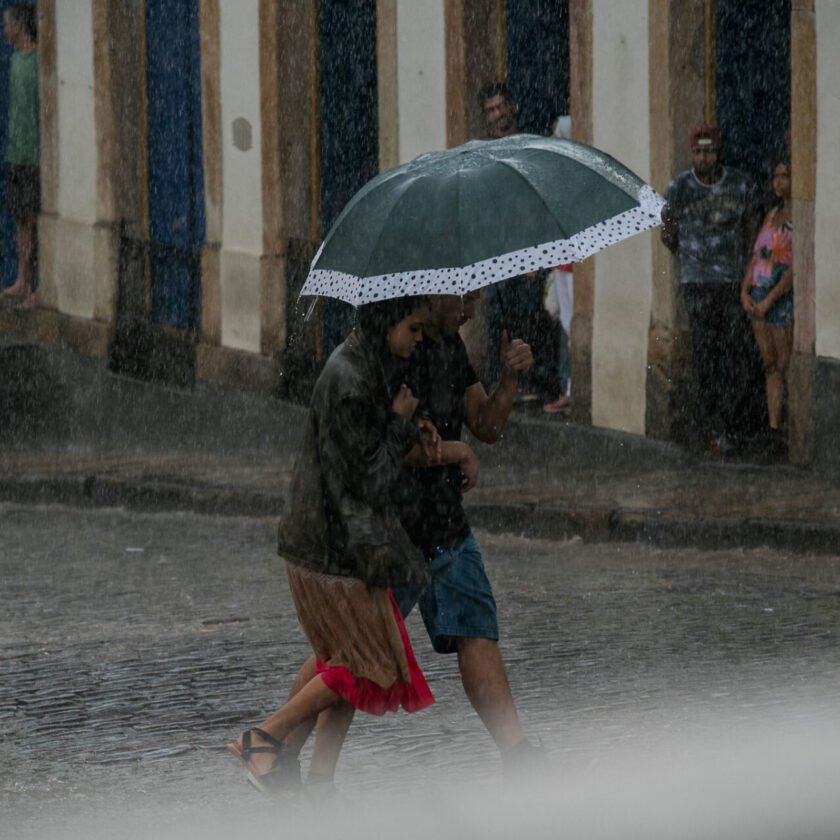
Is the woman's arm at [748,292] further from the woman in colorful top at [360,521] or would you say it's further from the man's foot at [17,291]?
the man's foot at [17,291]

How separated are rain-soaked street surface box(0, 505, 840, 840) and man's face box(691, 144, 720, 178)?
10.6ft

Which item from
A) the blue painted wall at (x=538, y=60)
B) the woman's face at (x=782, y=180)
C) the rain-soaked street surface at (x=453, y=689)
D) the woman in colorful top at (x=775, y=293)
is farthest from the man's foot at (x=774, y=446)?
the blue painted wall at (x=538, y=60)

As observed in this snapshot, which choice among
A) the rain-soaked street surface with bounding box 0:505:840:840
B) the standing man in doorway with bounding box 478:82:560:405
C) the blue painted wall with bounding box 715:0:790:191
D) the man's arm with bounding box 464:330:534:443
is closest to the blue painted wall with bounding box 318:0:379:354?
the standing man in doorway with bounding box 478:82:560:405

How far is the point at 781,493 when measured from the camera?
12.0m

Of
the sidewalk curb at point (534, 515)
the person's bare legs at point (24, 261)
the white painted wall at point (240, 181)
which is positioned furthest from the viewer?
the person's bare legs at point (24, 261)

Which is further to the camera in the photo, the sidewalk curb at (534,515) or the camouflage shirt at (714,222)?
the camouflage shirt at (714,222)

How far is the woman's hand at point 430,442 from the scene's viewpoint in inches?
241

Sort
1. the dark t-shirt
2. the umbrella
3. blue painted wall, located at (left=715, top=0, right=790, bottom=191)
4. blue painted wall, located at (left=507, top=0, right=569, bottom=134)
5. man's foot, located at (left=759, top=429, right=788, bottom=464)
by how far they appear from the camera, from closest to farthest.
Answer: the umbrella
the dark t-shirt
man's foot, located at (left=759, top=429, right=788, bottom=464)
blue painted wall, located at (left=715, top=0, right=790, bottom=191)
blue painted wall, located at (left=507, top=0, right=569, bottom=134)

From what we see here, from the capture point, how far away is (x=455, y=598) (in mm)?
6332

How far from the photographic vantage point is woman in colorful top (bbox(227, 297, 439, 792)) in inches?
236

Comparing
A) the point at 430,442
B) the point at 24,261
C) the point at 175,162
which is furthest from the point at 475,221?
the point at 24,261

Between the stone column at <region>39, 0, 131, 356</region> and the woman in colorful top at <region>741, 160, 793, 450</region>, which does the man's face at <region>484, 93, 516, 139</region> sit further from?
the stone column at <region>39, 0, 131, 356</region>

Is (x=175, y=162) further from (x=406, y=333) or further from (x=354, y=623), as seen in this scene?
(x=354, y=623)

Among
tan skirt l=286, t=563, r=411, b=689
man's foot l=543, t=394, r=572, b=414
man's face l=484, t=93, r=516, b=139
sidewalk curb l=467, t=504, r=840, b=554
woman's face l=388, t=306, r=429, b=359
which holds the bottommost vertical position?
sidewalk curb l=467, t=504, r=840, b=554
